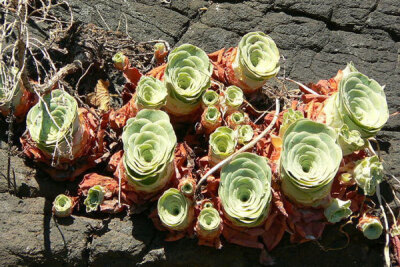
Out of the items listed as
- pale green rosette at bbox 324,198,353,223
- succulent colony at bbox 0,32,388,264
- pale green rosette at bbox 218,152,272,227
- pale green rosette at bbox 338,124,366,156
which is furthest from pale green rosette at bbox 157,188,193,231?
pale green rosette at bbox 338,124,366,156

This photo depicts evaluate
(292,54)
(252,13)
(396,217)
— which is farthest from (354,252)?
(252,13)

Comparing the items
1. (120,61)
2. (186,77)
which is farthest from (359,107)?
(120,61)

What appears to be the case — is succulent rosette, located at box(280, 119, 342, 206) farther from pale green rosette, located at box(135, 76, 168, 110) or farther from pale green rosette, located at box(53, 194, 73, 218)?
pale green rosette, located at box(53, 194, 73, 218)

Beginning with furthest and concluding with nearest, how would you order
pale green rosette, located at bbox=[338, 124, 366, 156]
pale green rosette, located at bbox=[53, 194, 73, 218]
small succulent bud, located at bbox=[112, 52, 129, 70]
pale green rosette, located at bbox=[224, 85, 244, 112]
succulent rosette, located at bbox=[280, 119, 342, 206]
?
small succulent bud, located at bbox=[112, 52, 129, 70]
pale green rosette, located at bbox=[224, 85, 244, 112]
pale green rosette, located at bbox=[53, 194, 73, 218]
pale green rosette, located at bbox=[338, 124, 366, 156]
succulent rosette, located at bbox=[280, 119, 342, 206]

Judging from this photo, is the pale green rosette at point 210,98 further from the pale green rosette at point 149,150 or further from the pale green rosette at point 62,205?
the pale green rosette at point 62,205

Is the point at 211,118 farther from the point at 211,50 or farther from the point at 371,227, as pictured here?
the point at 371,227
